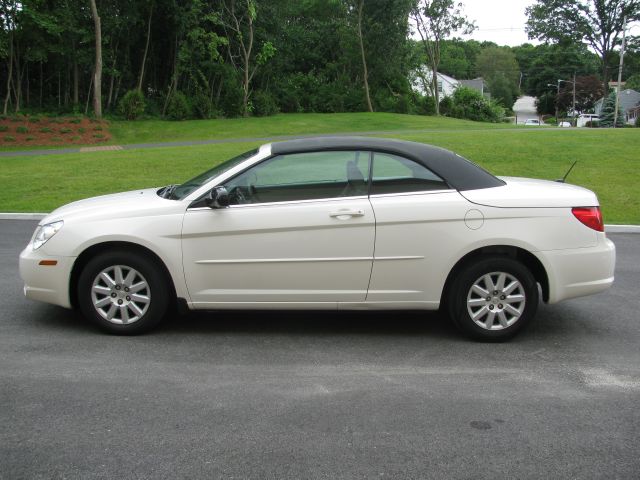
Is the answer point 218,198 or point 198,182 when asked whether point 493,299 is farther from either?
point 198,182

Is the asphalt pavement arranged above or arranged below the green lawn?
below

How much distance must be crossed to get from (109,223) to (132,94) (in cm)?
3139

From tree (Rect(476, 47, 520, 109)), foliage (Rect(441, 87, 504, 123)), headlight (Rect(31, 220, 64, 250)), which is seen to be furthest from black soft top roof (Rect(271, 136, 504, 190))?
tree (Rect(476, 47, 520, 109))

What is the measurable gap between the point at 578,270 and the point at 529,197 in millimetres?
699

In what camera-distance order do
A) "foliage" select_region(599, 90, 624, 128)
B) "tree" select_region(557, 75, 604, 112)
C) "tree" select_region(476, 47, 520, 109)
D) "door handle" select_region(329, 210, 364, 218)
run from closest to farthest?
1. "door handle" select_region(329, 210, 364, 218)
2. "foliage" select_region(599, 90, 624, 128)
3. "tree" select_region(557, 75, 604, 112)
4. "tree" select_region(476, 47, 520, 109)

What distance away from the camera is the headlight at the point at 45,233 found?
5219mm

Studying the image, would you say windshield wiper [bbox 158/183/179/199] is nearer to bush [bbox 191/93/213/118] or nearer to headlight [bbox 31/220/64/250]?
headlight [bbox 31/220/64/250]

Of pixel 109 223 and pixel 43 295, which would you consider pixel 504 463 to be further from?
pixel 43 295

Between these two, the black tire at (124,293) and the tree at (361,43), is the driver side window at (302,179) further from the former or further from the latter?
the tree at (361,43)

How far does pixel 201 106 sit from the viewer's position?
37250 millimetres

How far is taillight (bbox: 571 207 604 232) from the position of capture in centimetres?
511

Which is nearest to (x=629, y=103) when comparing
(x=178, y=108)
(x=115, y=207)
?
(x=178, y=108)

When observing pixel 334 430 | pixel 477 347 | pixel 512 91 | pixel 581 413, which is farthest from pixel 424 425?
pixel 512 91

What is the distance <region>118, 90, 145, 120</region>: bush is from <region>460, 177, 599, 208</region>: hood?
31.4m
